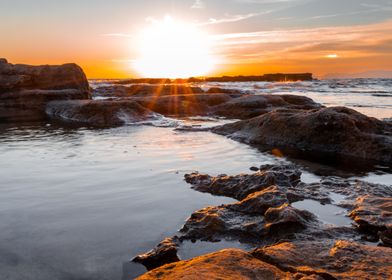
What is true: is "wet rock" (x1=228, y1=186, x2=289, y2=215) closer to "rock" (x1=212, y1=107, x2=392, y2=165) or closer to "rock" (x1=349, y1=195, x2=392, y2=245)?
"rock" (x1=349, y1=195, x2=392, y2=245)

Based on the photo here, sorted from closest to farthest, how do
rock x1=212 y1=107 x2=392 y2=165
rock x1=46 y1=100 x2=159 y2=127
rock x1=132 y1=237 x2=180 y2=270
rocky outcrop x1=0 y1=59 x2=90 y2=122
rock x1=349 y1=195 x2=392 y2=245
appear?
rock x1=132 y1=237 x2=180 y2=270 < rock x1=349 y1=195 x2=392 y2=245 < rock x1=212 y1=107 x2=392 y2=165 < rock x1=46 y1=100 x2=159 y2=127 < rocky outcrop x1=0 y1=59 x2=90 y2=122

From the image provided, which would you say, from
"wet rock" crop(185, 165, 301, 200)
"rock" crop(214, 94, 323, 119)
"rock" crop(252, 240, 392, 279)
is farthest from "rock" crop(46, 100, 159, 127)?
"rock" crop(252, 240, 392, 279)

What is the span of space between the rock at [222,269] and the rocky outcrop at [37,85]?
2371 centimetres

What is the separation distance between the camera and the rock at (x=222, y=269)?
9.70ft

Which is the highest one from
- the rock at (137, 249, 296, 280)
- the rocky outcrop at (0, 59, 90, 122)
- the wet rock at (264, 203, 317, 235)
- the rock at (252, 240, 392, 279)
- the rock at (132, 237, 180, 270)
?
the rocky outcrop at (0, 59, 90, 122)

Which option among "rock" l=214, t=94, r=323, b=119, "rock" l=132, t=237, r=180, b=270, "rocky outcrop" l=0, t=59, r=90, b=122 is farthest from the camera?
"rocky outcrop" l=0, t=59, r=90, b=122

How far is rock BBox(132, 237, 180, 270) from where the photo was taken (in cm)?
396

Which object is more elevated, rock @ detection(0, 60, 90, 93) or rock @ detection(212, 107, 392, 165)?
rock @ detection(0, 60, 90, 93)

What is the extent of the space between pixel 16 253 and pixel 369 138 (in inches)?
348

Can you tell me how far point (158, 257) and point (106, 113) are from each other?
49.4ft

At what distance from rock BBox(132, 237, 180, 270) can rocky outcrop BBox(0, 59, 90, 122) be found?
74.7ft

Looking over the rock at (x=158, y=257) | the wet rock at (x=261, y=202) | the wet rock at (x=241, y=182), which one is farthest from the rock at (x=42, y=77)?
the rock at (x=158, y=257)

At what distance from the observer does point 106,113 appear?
1838 centimetres

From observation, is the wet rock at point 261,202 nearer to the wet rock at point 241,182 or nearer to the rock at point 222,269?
the wet rock at point 241,182
